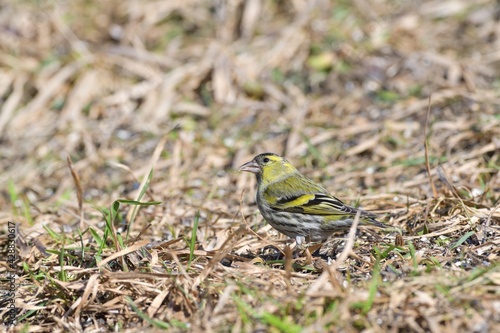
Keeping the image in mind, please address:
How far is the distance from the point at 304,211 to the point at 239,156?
6.60ft

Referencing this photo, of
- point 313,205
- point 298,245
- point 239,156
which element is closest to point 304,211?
point 313,205

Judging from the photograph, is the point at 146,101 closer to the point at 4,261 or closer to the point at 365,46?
the point at 365,46

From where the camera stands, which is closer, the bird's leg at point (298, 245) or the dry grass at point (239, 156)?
the dry grass at point (239, 156)

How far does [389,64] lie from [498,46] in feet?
3.96

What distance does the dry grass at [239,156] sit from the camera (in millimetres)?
3184

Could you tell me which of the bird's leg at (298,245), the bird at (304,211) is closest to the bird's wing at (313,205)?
the bird at (304,211)

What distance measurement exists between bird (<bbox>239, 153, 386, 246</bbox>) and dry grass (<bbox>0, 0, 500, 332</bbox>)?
0.50 ft

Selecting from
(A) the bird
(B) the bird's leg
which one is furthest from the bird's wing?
(B) the bird's leg

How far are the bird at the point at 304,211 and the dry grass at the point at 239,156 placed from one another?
0.50 feet

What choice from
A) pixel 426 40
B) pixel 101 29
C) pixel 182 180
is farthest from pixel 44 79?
pixel 426 40

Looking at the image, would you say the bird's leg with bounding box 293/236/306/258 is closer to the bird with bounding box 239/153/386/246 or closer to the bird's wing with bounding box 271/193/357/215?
the bird with bounding box 239/153/386/246

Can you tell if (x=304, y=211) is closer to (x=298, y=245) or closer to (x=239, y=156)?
(x=298, y=245)

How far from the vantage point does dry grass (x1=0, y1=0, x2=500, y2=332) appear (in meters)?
3.18

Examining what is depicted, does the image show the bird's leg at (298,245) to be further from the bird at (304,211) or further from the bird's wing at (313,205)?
the bird's wing at (313,205)
